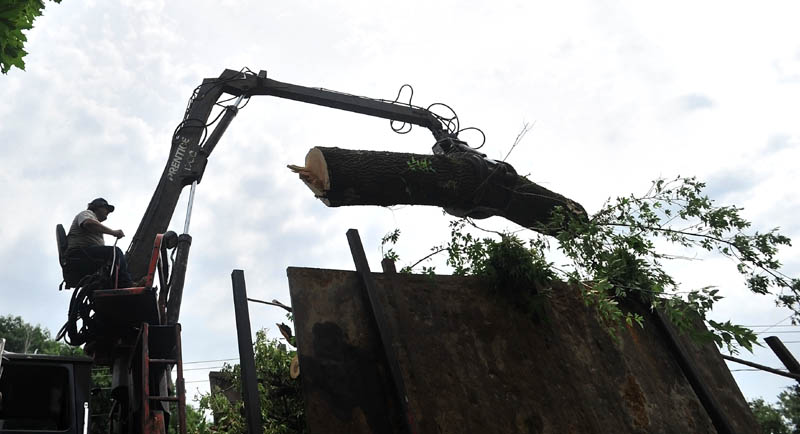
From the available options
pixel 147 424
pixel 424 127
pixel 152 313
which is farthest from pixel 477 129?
pixel 147 424

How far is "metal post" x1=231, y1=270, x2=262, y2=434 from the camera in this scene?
2.93 m

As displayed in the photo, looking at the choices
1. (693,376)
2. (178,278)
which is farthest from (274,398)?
A: (693,376)

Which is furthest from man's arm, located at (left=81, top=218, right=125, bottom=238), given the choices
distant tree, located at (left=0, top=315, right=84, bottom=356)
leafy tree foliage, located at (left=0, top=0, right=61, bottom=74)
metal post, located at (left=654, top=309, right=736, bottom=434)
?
distant tree, located at (left=0, top=315, right=84, bottom=356)

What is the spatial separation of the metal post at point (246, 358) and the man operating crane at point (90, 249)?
2.75m

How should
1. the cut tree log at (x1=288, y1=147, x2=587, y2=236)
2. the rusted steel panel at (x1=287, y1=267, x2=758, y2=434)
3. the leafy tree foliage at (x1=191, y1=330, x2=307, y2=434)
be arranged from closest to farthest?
the rusted steel panel at (x1=287, y1=267, x2=758, y2=434) → the cut tree log at (x1=288, y1=147, x2=587, y2=236) → the leafy tree foliage at (x1=191, y1=330, x2=307, y2=434)

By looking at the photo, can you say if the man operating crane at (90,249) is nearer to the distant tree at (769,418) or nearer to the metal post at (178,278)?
the metal post at (178,278)

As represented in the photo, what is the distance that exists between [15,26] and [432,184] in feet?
10.9

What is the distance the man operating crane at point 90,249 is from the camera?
5625 mm

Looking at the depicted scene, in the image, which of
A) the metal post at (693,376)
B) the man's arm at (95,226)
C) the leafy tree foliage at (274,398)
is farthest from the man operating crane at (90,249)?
the metal post at (693,376)

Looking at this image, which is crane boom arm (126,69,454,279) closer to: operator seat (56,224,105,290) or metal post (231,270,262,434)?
operator seat (56,224,105,290)

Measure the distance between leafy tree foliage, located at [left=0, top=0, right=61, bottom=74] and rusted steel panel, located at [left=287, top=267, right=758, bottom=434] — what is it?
2083 millimetres

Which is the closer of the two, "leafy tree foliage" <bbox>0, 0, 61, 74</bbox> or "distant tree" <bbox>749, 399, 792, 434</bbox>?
"leafy tree foliage" <bbox>0, 0, 61, 74</bbox>

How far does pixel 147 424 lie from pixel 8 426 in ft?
3.27

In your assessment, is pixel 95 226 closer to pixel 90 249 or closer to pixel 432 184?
pixel 90 249
